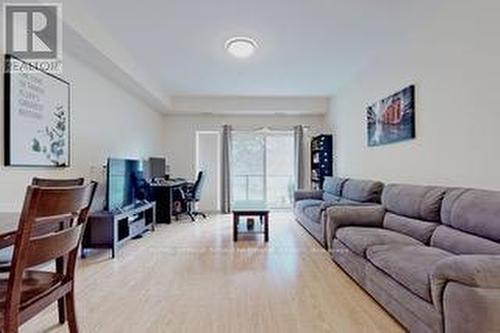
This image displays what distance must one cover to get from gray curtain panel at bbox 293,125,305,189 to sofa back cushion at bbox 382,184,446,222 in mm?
4390

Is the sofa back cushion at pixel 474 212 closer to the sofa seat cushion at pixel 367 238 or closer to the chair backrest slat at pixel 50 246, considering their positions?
the sofa seat cushion at pixel 367 238

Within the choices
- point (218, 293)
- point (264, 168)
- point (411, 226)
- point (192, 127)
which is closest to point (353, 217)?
point (411, 226)

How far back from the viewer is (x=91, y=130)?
492 centimetres

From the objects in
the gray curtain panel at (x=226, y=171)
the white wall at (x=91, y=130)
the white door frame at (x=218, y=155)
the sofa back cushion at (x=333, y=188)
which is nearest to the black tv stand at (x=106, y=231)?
the white wall at (x=91, y=130)

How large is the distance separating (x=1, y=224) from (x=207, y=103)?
261 inches

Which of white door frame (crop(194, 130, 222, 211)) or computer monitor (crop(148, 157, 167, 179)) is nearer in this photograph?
computer monitor (crop(148, 157, 167, 179))

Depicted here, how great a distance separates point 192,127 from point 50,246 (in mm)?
7277

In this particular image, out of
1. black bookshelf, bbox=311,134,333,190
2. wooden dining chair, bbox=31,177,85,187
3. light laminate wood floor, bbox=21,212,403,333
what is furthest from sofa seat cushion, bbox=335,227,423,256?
black bookshelf, bbox=311,134,333,190

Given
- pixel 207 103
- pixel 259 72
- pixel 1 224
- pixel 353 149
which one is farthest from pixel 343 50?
pixel 1 224

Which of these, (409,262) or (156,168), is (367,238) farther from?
(156,168)

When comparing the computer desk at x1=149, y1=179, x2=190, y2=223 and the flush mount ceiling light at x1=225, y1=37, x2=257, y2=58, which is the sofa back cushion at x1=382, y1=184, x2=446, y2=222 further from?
the computer desk at x1=149, y1=179, x2=190, y2=223

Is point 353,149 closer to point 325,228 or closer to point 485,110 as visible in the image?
point 325,228

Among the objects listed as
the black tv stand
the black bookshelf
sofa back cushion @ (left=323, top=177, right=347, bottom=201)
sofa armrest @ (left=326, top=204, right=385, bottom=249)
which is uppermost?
the black bookshelf

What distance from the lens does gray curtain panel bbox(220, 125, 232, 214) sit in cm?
857
